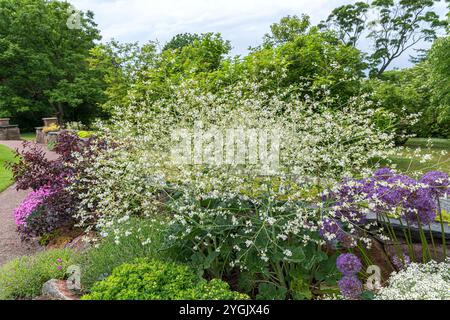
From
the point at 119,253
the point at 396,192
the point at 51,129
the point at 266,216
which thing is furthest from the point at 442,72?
the point at 51,129

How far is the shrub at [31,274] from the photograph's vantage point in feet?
12.7

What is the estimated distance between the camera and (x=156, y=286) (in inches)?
114

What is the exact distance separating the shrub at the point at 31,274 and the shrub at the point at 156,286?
1.24 meters

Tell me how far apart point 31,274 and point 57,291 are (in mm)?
767

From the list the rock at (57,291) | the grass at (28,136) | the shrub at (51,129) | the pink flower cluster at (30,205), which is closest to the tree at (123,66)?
the shrub at (51,129)

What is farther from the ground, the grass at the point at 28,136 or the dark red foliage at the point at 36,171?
the dark red foliage at the point at 36,171

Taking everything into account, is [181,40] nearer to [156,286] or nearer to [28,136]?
[28,136]

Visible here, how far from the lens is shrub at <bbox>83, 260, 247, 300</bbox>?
2814mm

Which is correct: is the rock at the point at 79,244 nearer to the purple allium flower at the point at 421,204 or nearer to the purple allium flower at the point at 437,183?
the purple allium flower at the point at 421,204

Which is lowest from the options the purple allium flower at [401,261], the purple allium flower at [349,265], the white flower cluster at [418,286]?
the purple allium flower at [401,261]

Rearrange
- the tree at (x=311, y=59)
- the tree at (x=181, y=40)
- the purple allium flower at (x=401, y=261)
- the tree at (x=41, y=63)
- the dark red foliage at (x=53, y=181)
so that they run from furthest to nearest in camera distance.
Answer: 1. the tree at (x=181, y=40)
2. the tree at (x=41, y=63)
3. the tree at (x=311, y=59)
4. the dark red foliage at (x=53, y=181)
5. the purple allium flower at (x=401, y=261)

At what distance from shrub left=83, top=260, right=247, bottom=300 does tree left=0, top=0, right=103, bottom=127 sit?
68.4 ft
